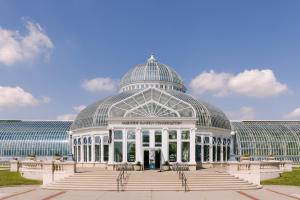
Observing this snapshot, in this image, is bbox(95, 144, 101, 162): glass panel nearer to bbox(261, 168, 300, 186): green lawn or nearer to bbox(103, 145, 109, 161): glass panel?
bbox(103, 145, 109, 161): glass panel

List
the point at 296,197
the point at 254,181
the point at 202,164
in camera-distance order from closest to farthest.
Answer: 1. the point at 296,197
2. the point at 254,181
3. the point at 202,164

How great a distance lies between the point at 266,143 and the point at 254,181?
124ft

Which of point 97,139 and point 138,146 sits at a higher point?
point 97,139

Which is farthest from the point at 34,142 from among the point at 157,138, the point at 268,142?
the point at 268,142

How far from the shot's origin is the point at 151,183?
113ft

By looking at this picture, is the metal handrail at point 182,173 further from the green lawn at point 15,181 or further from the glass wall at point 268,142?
the glass wall at point 268,142

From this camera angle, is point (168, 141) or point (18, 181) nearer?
point (18, 181)

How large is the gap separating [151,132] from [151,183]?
1400 centimetres

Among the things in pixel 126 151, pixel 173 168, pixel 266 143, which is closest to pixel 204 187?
pixel 173 168

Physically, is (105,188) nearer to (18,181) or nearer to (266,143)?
(18,181)

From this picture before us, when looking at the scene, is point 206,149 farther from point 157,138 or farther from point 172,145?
point 157,138

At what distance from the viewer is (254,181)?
126 ft

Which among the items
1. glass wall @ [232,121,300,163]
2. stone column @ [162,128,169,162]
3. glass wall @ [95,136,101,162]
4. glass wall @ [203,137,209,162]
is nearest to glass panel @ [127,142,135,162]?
stone column @ [162,128,169,162]

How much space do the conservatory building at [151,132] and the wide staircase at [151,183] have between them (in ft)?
33.6
